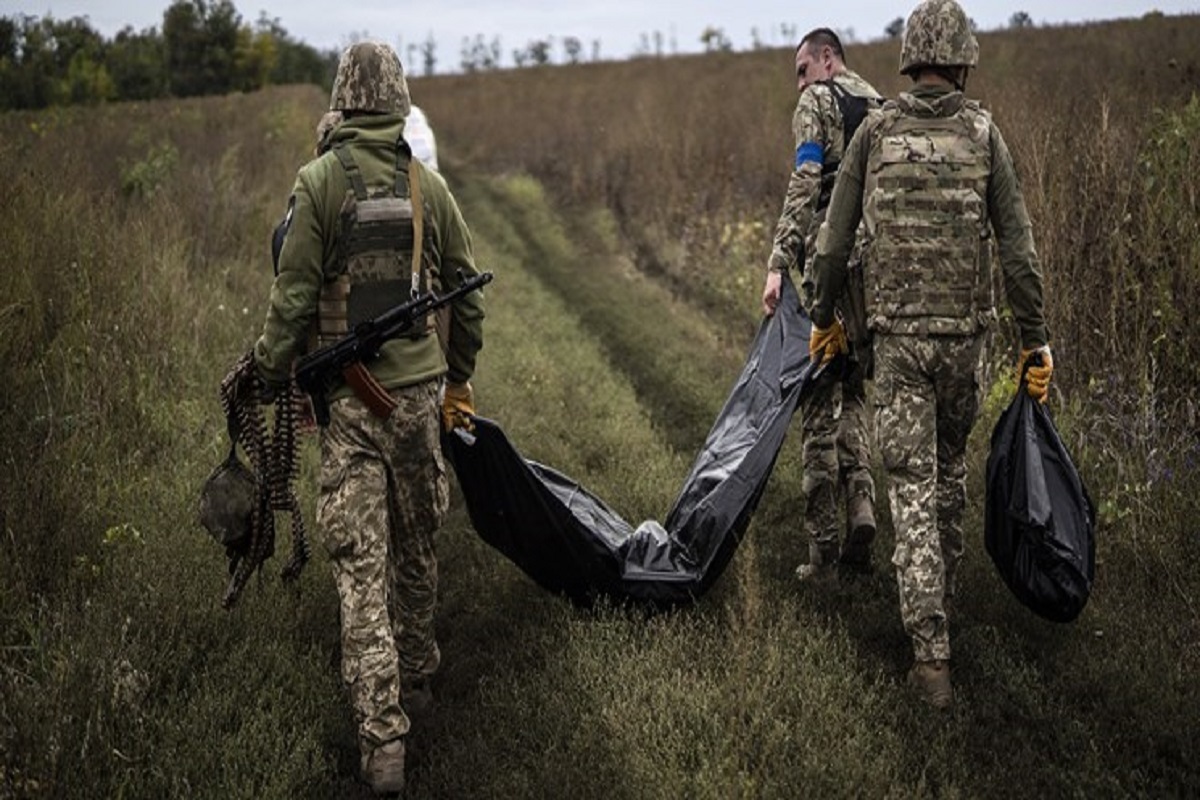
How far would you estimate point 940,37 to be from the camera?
394cm

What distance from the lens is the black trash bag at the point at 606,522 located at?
450cm

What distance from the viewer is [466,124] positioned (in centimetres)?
3098

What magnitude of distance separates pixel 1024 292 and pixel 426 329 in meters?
2.34

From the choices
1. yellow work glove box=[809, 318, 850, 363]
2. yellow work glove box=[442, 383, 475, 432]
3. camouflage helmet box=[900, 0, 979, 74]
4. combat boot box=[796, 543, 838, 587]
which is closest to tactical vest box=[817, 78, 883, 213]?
yellow work glove box=[809, 318, 850, 363]

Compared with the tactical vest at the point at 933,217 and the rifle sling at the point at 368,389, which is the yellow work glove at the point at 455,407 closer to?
the rifle sling at the point at 368,389

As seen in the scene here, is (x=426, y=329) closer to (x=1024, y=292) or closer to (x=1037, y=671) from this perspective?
(x=1024, y=292)

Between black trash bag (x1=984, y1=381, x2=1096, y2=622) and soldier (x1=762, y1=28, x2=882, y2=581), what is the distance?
3.29 feet

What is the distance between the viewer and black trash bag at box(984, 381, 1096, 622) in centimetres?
395

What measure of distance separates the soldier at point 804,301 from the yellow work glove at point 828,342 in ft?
0.60

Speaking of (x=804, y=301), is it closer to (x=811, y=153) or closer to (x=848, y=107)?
(x=811, y=153)

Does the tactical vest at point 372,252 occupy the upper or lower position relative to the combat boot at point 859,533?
upper

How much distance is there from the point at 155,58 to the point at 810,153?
168 feet

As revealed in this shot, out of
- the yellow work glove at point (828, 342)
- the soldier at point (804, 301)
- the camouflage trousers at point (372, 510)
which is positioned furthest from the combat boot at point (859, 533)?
the camouflage trousers at point (372, 510)

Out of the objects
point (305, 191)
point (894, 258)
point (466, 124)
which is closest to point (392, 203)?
point (305, 191)
